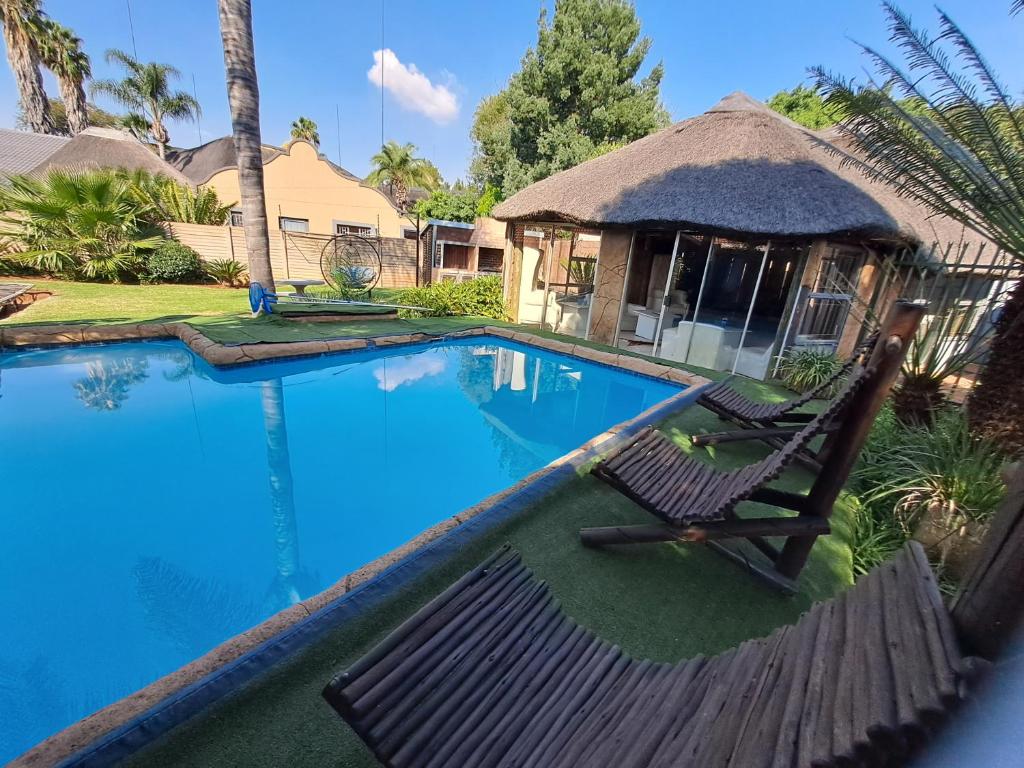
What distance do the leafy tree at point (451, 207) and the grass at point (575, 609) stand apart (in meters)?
19.3

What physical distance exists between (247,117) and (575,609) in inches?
383

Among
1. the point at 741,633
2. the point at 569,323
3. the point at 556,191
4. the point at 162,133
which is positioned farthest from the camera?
the point at 162,133

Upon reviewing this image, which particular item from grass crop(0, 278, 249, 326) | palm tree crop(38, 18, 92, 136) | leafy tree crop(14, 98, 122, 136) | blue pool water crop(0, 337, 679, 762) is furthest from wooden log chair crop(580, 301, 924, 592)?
leafy tree crop(14, 98, 122, 136)

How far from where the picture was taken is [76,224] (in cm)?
988

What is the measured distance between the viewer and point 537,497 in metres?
3.18

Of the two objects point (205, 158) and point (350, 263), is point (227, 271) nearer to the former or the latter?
point (350, 263)

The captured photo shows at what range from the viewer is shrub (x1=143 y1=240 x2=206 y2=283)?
37.1ft

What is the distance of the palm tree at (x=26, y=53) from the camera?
17.6m

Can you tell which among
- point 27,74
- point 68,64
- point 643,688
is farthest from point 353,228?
point 643,688

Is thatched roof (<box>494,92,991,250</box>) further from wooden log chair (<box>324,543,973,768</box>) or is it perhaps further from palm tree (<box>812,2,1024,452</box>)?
wooden log chair (<box>324,543,973,768</box>)

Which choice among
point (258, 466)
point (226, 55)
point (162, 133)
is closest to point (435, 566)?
point (258, 466)

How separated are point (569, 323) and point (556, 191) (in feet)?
9.72

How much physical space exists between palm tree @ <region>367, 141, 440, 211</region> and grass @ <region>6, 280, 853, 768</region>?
982 inches

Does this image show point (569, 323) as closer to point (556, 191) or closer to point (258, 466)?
point (556, 191)
